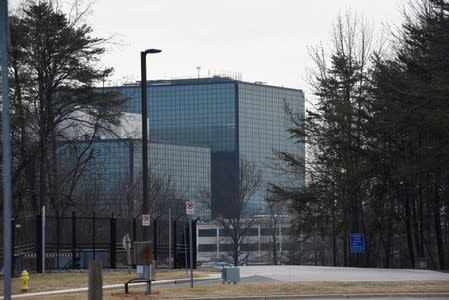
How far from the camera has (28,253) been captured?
37062 millimetres

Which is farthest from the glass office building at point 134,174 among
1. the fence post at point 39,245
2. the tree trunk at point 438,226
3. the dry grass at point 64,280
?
the tree trunk at point 438,226

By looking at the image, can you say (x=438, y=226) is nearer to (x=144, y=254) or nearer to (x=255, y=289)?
(x=255, y=289)

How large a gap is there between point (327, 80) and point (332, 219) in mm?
9822

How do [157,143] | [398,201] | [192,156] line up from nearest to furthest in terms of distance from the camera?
[398,201] < [157,143] < [192,156]

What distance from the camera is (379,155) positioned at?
196ft

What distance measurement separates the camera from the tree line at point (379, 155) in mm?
46938

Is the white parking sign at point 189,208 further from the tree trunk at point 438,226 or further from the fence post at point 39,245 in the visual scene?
the tree trunk at point 438,226

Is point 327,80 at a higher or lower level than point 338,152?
higher

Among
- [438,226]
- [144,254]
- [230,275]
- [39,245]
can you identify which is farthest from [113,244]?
[438,226]

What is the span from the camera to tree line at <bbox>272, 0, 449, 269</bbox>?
46938mm

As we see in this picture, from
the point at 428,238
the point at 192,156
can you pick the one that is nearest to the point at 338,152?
the point at 428,238

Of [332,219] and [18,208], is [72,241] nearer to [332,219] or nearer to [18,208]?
[18,208]

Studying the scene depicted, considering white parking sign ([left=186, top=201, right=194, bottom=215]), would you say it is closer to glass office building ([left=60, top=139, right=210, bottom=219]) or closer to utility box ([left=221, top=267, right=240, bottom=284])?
utility box ([left=221, top=267, right=240, bottom=284])

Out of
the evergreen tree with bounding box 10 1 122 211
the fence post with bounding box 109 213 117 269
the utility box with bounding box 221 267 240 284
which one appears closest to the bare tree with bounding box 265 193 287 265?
the evergreen tree with bounding box 10 1 122 211
